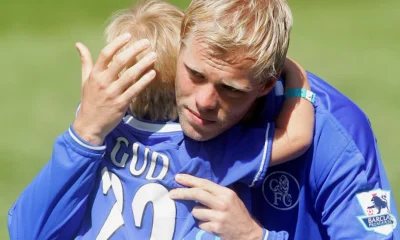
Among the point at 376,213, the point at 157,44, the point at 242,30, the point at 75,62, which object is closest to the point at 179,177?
the point at 157,44

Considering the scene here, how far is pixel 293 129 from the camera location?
275cm

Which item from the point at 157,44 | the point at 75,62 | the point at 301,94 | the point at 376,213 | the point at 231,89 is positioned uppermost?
the point at 157,44

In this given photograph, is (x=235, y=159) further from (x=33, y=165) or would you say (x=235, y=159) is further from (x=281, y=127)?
(x=33, y=165)

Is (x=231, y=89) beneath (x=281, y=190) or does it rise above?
above

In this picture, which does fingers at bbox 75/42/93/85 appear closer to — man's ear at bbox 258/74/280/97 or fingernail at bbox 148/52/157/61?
fingernail at bbox 148/52/157/61

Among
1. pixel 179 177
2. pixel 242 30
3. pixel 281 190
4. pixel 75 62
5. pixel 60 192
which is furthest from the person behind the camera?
pixel 75 62

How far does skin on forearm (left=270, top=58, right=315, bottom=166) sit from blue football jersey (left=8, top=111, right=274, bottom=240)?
4 centimetres

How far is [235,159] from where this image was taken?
9.02 ft

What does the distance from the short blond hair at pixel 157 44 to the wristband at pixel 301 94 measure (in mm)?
373

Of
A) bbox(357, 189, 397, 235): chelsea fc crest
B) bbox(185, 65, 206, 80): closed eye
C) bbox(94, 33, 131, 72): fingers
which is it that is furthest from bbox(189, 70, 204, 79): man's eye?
bbox(357, 189, 397, 235): chelsea fc crest

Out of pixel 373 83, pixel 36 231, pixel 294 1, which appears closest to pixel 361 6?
pixel 294 1

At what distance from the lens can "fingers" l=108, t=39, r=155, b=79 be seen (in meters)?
2.59

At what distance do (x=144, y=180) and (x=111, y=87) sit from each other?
1.10 feet

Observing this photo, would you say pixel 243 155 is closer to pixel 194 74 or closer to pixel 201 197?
pixel 201 197
